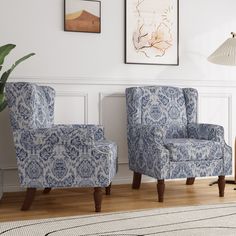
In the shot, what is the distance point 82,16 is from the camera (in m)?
3.73

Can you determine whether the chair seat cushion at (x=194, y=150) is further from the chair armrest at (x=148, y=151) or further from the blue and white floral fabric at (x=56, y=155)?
the blue and white floral fabric at (x=56, y=155)

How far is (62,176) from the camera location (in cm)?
276

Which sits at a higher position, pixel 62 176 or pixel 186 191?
pixel 62 176

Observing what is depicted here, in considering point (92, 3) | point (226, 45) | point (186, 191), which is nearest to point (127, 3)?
point (92, 3)

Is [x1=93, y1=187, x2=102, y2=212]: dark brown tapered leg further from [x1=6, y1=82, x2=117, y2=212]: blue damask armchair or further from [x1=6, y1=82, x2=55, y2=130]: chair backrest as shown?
[x1=6, y1=82, x2=55, y2=130]: chair backrest

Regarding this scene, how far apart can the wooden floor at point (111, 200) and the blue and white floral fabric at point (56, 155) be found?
0.20m

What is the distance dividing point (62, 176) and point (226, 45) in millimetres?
2028

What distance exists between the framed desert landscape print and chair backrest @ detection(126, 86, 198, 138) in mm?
677

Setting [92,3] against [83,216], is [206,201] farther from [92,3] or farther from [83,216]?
[92,3]

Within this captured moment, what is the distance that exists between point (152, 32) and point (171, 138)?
1.04 m

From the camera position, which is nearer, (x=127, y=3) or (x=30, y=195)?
(x=30, y=195)

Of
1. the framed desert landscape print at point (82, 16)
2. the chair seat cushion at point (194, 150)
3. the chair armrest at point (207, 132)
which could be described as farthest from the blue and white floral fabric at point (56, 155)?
the framed desert landscape print at point (82, 16)

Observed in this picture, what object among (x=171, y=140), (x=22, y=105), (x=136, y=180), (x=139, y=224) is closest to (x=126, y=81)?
(x=171, y=140)

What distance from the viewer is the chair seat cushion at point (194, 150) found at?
122 inches
